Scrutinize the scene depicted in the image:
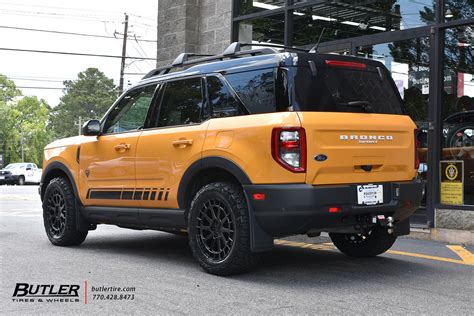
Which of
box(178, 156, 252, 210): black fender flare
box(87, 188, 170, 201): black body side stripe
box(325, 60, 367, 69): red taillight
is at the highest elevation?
box(325, 60, 367, 69): red taillight

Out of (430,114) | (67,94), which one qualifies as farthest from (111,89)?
(430,114)

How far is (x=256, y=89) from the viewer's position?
5.38m

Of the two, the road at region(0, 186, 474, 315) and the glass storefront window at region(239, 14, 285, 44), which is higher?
the glass storefront window at region(239, 14, 285, 44)

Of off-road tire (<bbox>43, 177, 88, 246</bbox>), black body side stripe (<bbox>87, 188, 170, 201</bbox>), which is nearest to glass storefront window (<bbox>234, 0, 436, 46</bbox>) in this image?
black body side stripe (<bbox>87, 188, 170, 201</bbox>)

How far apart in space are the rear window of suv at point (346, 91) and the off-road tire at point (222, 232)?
37.7 inches

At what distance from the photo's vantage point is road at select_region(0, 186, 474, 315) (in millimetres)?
4445

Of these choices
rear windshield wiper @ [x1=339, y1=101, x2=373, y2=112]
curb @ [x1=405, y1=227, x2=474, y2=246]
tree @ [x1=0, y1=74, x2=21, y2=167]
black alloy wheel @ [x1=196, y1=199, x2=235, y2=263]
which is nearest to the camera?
black alloy wheel @ [x1=196, y1=199, x2=235, y2=263]

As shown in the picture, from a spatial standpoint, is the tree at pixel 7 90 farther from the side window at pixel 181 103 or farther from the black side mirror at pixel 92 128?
the side window at pixel 181 103

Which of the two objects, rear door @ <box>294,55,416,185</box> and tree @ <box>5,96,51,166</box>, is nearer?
rear door @ <box>294,55,416,185</box>

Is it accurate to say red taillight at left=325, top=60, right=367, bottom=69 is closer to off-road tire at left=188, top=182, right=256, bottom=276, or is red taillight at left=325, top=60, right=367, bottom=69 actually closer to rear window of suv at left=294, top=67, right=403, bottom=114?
rear window of suv at left=294, top=67, right=403, bottom=114

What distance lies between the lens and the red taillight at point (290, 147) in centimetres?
493

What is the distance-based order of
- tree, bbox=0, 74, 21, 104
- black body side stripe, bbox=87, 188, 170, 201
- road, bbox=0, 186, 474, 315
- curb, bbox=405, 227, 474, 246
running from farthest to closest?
1. tree, bbox=0, 74, 21, 104
2. curb, bbox=405, 227, 474, 246
3. black body side stripe, bbox=87, 188, 170, 201
4. road, bbox=0, 186, 474, 315

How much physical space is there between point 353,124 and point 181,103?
182cm

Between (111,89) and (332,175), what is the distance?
10089 centimetres
